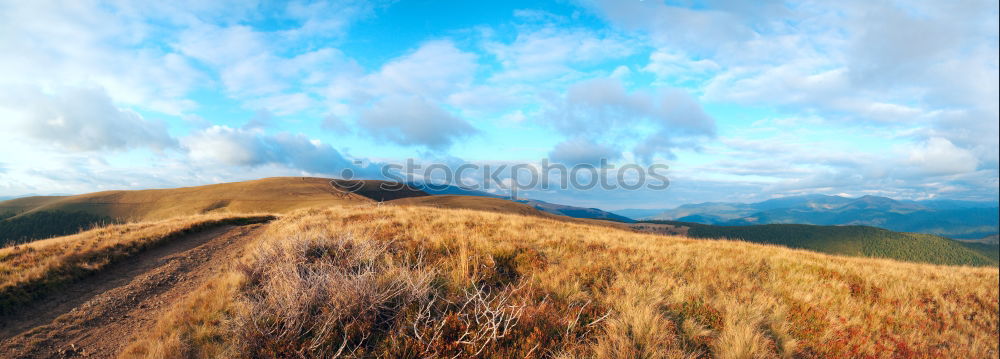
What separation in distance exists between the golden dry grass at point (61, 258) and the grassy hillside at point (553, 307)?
15.0ft

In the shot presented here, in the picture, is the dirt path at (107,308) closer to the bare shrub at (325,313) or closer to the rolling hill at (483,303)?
the rolling hill at (483,303)

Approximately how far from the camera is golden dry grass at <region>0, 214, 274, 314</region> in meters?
8.59

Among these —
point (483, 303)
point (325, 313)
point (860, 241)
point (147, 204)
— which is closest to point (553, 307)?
point (483, 303)

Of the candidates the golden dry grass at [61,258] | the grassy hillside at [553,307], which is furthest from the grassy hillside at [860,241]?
the golden dry grass at [61,258]

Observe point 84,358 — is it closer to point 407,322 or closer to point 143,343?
point 143,343

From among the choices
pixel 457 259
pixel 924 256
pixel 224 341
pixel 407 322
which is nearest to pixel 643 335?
pixel 407 322

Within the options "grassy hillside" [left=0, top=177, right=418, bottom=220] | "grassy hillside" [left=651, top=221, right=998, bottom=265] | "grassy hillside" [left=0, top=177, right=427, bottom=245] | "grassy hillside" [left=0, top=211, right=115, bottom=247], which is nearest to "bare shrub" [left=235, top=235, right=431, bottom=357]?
"grassy hillside" [left=0, top=177, right=427, bottom=245]

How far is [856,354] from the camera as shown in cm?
575

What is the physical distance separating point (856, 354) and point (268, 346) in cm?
887

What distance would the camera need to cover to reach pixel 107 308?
314 inches

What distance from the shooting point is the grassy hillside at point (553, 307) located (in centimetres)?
509

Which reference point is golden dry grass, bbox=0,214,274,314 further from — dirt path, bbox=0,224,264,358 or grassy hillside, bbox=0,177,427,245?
grassy hillside, bbox=0,177,427,245

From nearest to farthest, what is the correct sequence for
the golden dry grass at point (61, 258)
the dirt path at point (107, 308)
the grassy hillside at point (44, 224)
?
1. the dirt path at point (107, 308)
2. the golden dry grass at point (61, 258)
3. the grassy hillside at point (44, 224)

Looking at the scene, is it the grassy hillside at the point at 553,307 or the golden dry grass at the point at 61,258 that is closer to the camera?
the grassy hillside at the point at 553,307
